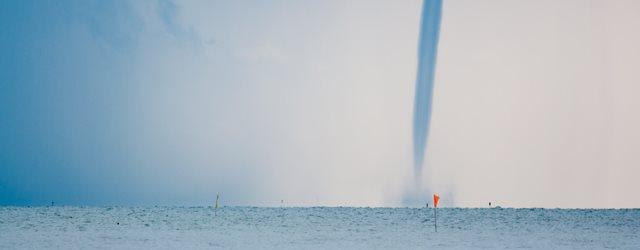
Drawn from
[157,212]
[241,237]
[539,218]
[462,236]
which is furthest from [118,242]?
[539,218]

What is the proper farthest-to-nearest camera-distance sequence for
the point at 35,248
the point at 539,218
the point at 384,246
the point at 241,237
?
1. the point at 539,218
2. the point at 241,237
3. the point at 384,246
4. the point at 35,248

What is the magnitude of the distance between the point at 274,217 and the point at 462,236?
15.5m

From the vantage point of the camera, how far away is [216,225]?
118 feet

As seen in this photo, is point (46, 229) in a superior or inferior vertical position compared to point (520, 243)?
inferior

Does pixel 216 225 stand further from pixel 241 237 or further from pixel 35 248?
pixel 35 248

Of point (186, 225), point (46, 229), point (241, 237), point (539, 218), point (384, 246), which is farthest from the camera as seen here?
point (539, 218)

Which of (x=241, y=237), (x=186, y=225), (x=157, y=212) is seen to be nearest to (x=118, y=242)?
(x=241, y=237)

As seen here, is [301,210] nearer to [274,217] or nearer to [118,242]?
[274,217]

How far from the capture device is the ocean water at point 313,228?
26.2 metres

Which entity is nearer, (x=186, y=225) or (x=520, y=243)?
(x=520, y=243)

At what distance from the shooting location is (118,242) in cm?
2636

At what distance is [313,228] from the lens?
34688 millimetres

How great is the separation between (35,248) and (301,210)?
22907 mm

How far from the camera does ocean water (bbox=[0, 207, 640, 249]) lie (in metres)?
26.2
